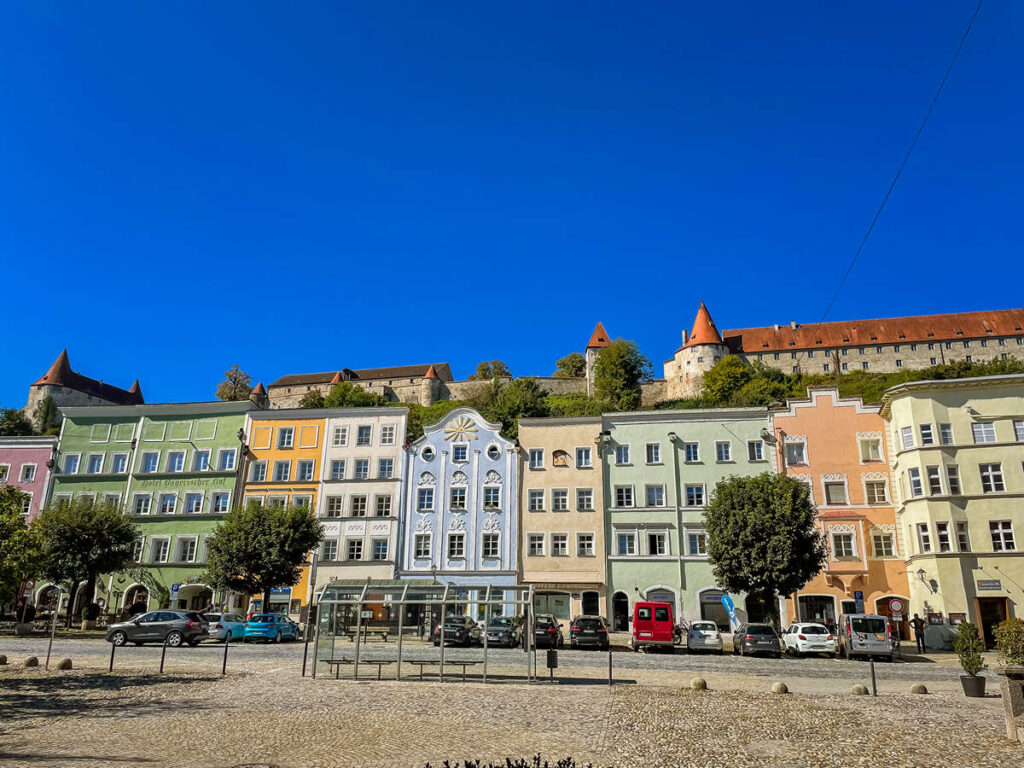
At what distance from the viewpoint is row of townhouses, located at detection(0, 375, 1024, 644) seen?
40.8 meters

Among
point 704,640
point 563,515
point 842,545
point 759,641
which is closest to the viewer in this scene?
point 759,641

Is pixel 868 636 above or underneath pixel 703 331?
underneath

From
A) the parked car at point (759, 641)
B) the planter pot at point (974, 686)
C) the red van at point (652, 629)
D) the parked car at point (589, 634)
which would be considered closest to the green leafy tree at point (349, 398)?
the parked car at point (589, 634)

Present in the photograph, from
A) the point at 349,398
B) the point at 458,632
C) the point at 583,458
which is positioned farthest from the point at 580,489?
the point at 349,398

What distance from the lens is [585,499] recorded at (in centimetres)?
4862

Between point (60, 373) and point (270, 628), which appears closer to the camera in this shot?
point (270, 628)

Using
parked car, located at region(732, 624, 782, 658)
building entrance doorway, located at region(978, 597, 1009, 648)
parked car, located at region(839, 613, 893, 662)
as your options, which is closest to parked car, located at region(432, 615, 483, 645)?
Result: parked car, located at region(732, 624, 782, 658)

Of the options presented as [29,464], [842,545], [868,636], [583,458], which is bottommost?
Answer: [868,636]

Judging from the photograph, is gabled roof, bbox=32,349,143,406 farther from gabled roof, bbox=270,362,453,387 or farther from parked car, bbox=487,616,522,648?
parked car, bbox=487,616,522,648

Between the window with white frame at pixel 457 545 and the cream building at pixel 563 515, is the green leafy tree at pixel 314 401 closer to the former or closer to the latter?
the window with white frame at pixel 457 545

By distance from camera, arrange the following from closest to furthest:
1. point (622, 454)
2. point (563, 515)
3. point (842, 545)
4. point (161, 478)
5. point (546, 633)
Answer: point (546, 633), point (842, 545), point (563, 515), point (622, 454), point (161, 478)

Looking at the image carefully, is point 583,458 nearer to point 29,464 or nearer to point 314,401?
point 29,464

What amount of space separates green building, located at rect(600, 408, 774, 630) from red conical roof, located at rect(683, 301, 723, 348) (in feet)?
245

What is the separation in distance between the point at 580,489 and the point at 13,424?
100544 millimetres
